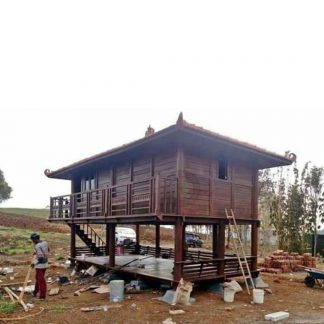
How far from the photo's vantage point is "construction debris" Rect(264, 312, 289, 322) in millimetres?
9297

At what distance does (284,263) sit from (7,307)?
1320cm

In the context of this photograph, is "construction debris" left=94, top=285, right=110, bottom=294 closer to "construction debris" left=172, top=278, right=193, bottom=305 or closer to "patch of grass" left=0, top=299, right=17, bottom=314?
"construction debris" left=172, top=278, right=193, bottom=305

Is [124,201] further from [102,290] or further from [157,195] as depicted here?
[157,195]

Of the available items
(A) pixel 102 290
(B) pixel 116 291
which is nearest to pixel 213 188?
(B) pixel 116 291

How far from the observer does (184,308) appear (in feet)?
34.1

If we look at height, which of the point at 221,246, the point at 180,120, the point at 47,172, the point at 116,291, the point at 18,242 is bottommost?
the point at 18,242

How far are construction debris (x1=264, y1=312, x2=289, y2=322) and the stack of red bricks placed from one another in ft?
28.6

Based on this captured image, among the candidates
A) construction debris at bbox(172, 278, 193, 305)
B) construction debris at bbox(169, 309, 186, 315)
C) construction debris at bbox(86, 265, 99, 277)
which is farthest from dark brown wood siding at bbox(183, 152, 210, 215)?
construction debris at bbox(86, 265, 99, 277)

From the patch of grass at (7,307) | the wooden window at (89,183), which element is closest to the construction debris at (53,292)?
the patch of grass at (7,307)

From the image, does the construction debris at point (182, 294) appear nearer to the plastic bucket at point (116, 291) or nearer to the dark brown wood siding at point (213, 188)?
the plastic bucket at point (116, 291)

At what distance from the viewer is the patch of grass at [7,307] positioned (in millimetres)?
9595

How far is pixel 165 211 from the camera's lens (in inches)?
476

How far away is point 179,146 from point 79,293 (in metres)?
5.73

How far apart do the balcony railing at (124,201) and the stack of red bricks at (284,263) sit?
324 inches
